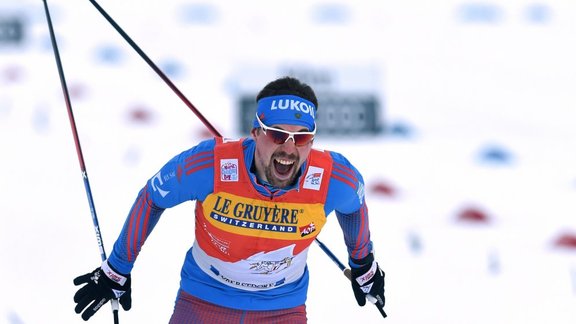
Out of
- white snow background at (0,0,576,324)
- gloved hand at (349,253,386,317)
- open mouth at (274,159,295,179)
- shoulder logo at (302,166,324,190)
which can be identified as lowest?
white snow background at (0,0,576,324)

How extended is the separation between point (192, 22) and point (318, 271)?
26.3 ft

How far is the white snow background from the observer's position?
565cm

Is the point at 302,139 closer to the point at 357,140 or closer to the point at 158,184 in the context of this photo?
the point at 158,184

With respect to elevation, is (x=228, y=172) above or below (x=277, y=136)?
below

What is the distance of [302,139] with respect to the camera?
3156 millimetres

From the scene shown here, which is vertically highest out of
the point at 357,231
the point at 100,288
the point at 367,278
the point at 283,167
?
the point at 283,167

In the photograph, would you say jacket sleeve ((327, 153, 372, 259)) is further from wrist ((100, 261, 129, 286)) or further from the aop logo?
wrist ((100, 261, 129, 286))

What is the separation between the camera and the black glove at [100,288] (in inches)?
138

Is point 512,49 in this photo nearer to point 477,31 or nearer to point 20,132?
point 477,31

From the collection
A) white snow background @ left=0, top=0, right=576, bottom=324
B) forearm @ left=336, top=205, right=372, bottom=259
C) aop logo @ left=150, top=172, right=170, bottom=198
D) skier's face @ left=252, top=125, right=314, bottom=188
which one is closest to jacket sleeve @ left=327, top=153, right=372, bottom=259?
forearm @ left=336, top=205, right=372, bottom=259

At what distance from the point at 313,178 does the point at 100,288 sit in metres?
0.93

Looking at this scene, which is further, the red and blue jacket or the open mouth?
the red and blue jacket

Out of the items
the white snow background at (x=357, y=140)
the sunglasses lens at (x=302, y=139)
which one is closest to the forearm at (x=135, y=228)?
the sunglasses lens at (x=302, y=139)

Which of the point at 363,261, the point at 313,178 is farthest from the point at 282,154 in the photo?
the point at 363,261
